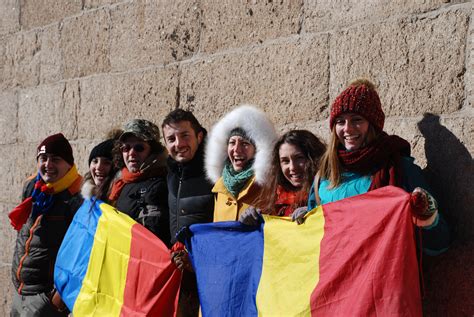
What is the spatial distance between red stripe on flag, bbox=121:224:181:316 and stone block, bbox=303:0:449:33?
133 centimetres

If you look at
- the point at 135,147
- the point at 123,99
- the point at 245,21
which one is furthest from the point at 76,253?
the point at 245,21

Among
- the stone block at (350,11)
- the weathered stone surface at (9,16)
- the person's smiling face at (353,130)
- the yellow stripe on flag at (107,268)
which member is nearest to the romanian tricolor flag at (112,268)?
the yellow stripe on flag at (107,268)

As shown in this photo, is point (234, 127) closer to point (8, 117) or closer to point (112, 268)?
point (112, 268)

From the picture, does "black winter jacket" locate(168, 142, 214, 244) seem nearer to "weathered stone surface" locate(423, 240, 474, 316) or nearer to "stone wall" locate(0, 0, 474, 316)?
"stone wall" locate(0, 0, 474, 316)

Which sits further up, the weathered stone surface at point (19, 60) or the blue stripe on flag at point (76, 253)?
the weathered stone surface at point (19, 60)

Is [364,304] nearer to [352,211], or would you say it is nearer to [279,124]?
[352,211]

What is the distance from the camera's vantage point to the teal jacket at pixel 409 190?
119 inches

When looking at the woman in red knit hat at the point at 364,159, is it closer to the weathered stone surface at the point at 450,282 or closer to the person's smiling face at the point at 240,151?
the weathered stone surface at the point at 450,282

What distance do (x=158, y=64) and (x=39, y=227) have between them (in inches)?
48.5


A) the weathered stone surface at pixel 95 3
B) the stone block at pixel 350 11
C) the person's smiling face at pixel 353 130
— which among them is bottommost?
the person's smiling face at pixel 353 130

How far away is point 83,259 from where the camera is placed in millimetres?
4492

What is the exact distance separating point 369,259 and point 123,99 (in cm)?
268

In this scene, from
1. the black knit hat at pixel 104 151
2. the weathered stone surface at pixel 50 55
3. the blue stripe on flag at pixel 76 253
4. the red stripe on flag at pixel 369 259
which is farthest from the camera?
the weathered stone surface at pixel 50 55

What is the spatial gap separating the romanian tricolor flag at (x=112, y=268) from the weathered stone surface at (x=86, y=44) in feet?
4.08
